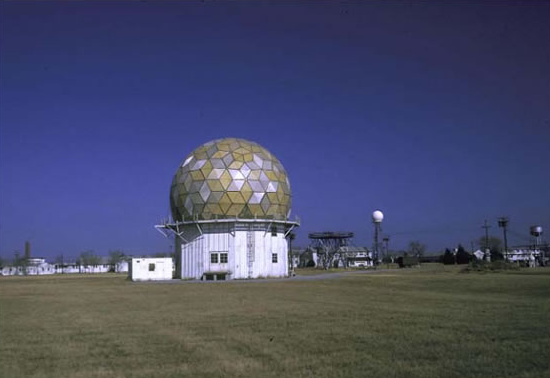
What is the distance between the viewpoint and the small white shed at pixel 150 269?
42.3m

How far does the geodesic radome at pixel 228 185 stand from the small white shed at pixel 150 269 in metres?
3.89

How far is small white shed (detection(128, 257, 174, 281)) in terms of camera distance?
139ft

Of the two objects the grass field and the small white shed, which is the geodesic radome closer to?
the small white shed

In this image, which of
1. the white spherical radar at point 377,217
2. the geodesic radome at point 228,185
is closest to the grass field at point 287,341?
the geodesic radome at point 228,185

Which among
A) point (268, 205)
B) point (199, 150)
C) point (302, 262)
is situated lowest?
point (302, 262)

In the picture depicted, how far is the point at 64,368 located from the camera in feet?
26.9

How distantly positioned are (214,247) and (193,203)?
12.5ft

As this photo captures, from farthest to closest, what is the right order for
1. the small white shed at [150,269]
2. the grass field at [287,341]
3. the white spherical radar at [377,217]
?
the white spherical radar at [377,217] < the small white shed at [150,269] < the grass field at [287,341]

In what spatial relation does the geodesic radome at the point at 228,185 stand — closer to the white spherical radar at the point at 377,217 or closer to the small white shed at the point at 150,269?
the small white shed at the point at 150,269

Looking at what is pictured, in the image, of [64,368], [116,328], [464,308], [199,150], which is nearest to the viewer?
[64,368]

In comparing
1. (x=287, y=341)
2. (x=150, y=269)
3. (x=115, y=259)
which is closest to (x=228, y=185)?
(x=150, y=269)

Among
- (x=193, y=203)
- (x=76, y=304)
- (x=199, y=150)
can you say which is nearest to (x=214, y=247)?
(x=193, y=203)

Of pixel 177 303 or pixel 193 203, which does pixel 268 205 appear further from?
pixel 177 303

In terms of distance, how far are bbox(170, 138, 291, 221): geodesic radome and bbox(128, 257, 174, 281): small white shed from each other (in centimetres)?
389
